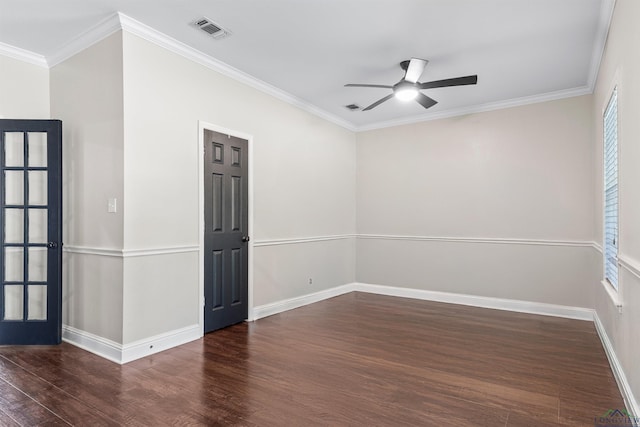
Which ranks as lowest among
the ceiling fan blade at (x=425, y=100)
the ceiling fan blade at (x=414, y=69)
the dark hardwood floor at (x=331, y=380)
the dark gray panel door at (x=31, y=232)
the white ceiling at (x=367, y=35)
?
the dark hardwood floor at (x=331, y=380)

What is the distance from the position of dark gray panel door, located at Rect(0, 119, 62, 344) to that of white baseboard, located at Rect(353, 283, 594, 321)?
424cm

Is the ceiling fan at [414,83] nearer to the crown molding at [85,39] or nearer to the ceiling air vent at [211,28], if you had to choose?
the ceiling air vent at [211,28]

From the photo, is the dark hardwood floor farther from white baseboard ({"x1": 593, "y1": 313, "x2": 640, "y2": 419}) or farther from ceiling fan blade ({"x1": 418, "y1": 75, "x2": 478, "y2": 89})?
ceiling fan blade ({"x1": 418, "y1": 75, "x2": 478, "y2": 89})

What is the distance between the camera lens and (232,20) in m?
3.11

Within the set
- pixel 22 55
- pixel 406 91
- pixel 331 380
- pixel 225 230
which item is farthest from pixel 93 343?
pixel 406 91

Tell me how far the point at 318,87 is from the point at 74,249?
→ 3.19 meters

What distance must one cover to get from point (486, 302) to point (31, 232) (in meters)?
5.42

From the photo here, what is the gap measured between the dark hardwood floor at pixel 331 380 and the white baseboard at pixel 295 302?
0.36 metres

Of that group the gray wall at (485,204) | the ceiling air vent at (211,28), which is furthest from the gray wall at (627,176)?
the ceiling air vent at (211,28)

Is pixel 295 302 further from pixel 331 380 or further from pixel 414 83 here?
pixel 414 83

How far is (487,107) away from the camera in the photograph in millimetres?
5180

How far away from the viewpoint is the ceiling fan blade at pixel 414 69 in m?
3.59

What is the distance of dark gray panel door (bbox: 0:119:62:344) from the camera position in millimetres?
3516

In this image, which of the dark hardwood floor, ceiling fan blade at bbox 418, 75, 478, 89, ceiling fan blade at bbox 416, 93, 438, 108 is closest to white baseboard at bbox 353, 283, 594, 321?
the dark hardwood floor
